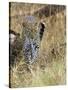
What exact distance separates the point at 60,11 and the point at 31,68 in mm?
589

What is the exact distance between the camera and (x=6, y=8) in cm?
175

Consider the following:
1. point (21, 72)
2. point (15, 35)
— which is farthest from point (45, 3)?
point (21, 72)

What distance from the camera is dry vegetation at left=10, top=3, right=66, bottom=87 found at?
5.81ft

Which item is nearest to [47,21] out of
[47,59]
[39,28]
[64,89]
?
[39,28]

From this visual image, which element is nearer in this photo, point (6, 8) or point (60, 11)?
point (6, 8)

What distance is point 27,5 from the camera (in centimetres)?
180

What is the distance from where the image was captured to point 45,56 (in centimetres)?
183

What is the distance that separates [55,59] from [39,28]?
0.32m

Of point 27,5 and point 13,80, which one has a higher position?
point 27,5

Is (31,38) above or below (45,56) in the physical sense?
above

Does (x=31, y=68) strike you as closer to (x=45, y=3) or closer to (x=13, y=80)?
(x=13, y=80)

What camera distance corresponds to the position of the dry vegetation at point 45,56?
5.81ft

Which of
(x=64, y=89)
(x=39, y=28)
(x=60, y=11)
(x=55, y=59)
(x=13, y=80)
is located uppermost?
(x=60, y=11)

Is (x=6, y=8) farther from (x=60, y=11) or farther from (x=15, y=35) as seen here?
(x=60, y=11)
